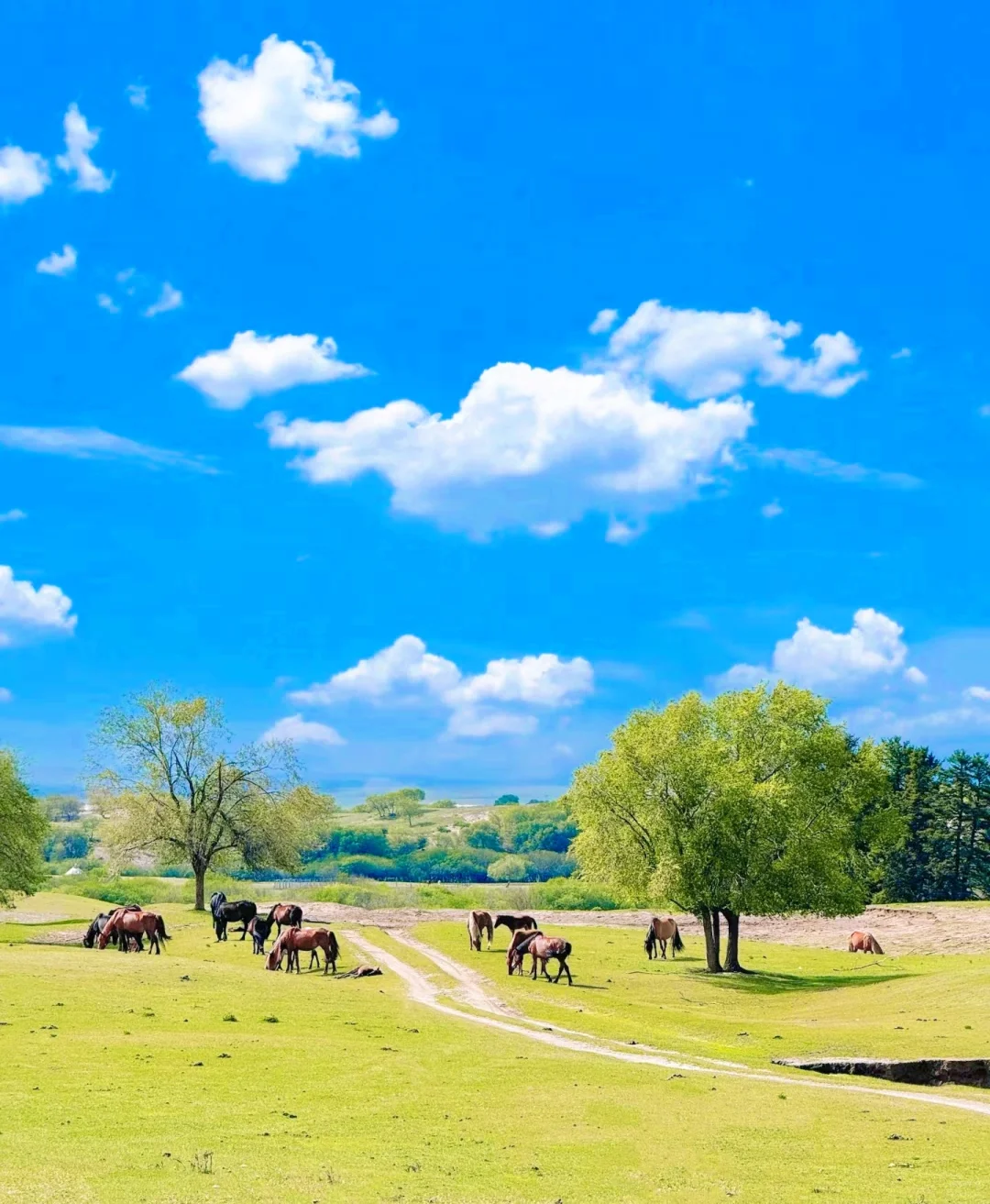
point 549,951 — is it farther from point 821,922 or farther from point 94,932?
point 821,922

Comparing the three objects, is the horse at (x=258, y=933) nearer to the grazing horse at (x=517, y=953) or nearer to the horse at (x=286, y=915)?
the horse at (x=286, y=915)

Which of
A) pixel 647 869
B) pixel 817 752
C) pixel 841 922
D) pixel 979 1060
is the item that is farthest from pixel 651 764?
pixel 841 922

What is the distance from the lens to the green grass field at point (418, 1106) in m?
15.4

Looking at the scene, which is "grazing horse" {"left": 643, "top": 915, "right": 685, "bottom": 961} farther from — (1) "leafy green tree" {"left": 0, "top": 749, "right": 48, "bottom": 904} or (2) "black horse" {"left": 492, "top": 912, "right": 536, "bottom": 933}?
(1) "leafy green tree" {"left": 0, "top": 749, "right": 48, "bottom": 904}

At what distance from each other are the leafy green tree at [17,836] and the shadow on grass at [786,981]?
43.4 meters

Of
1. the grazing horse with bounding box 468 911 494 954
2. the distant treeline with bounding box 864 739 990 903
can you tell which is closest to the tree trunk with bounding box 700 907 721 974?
the grazing horse with bounding box 468 911 494 954

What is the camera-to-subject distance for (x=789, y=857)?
50.3 metres

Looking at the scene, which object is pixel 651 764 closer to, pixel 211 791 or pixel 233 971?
pixel 233 971

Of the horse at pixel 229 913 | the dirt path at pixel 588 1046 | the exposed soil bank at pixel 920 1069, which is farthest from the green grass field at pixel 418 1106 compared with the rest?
the horse at pixel 229 913

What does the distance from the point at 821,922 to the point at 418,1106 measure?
62.4 meters

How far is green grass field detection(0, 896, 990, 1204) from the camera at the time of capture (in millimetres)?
15414

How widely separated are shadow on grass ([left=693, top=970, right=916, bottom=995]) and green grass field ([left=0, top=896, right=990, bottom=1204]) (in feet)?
25.3

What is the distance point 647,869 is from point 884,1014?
16.9 meters

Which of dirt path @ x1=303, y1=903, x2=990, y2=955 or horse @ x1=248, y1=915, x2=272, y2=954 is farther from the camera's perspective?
dirt path @ x1=303, y1=903, x2=990, y2=955
